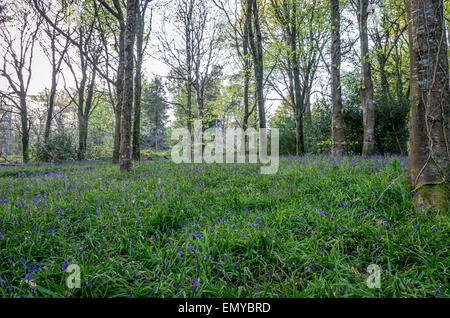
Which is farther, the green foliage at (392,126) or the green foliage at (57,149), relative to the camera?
the green foliage at (57,149)

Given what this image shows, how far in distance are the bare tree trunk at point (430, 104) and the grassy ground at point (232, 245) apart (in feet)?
1.19

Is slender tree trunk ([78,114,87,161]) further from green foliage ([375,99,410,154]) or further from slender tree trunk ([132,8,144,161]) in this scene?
green foliage ([375,99,410,154])

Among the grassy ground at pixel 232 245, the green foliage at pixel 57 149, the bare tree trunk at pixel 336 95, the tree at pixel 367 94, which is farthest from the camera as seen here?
the green foliage at pixel 57 149

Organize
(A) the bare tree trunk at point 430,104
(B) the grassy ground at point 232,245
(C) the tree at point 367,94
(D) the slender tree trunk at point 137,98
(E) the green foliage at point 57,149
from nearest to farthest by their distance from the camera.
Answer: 1. (B) the grassy ground at point 232,245
2. (A) the bare tree trunk at point 430,104
3. (C) the tree at point 367,94
4. (D) the slender tree trunk at point 137,98
5. (E) the green foliage at point 57,149

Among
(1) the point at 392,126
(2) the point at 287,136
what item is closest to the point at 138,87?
(2) the point at 287,136

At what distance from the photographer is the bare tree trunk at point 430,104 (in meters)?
2.99

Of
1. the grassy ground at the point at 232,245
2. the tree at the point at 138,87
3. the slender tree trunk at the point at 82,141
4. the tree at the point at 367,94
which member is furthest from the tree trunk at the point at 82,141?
the tree at the point at 367,94

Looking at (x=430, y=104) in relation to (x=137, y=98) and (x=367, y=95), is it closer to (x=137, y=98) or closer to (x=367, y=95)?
(x=367, y=95)

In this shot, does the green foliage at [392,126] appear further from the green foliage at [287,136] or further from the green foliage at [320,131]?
the green foliage at [287,136]

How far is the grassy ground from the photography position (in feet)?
6.06

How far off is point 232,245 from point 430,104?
356 cm

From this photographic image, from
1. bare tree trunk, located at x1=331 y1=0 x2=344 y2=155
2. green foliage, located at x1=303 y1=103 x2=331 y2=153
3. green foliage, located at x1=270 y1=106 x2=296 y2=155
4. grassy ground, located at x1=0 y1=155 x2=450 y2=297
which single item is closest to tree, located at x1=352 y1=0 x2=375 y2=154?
bare tree trunk, located at x1=331 y1=0 x2=344 y2=155

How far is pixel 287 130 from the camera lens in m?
16.7

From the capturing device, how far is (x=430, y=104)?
3.05 metres
